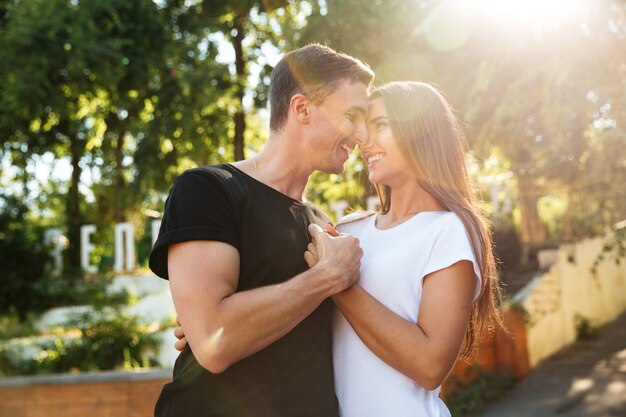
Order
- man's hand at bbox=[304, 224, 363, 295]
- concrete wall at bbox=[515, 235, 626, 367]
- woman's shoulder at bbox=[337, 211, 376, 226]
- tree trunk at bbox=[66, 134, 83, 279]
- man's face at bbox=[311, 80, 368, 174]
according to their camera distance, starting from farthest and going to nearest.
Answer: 1. tree trunk at bbox=[66, 134, 83, 279]
2. concrete wall at bbox=[515, 235, 626, 367]
3. woman's shoulder at bbox=[337, 211, 376, 226]
4. man's face at bbox=[311, 80, 368, 174]
5. man's hand at bbox=[304, 224, 363, 295]

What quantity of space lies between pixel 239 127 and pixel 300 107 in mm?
17192

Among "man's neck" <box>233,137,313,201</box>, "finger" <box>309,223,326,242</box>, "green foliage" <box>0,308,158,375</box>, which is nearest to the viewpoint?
"finger" <box>309,223,326,242</box>

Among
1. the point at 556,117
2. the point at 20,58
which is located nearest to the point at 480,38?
the point at 556,117

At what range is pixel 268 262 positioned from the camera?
8.23 ft

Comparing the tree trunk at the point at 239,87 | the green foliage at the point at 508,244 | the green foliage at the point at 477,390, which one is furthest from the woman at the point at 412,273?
the tree trunk at the point at 239,87

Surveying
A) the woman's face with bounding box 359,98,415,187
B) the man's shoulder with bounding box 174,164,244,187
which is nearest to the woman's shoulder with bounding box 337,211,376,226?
the woman's face with bounding box 359,98,415,187

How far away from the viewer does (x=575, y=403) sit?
386 inches

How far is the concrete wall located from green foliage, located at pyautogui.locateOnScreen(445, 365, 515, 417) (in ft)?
5.56

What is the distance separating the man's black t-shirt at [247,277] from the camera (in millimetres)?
2371

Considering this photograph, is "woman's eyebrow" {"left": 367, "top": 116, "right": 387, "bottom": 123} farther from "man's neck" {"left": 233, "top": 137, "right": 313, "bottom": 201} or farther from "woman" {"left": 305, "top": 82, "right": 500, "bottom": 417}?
"man's neck" {"left": 233, "top": 137, "right": 313, "bottom": 201}

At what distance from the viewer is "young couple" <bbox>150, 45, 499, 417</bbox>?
231cm

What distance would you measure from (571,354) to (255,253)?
12874 mm

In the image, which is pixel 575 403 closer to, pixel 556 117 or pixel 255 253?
pixel 556 117

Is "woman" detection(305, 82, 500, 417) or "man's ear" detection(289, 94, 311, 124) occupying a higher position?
"man's ear" detection(289, 94, 311, 124)
